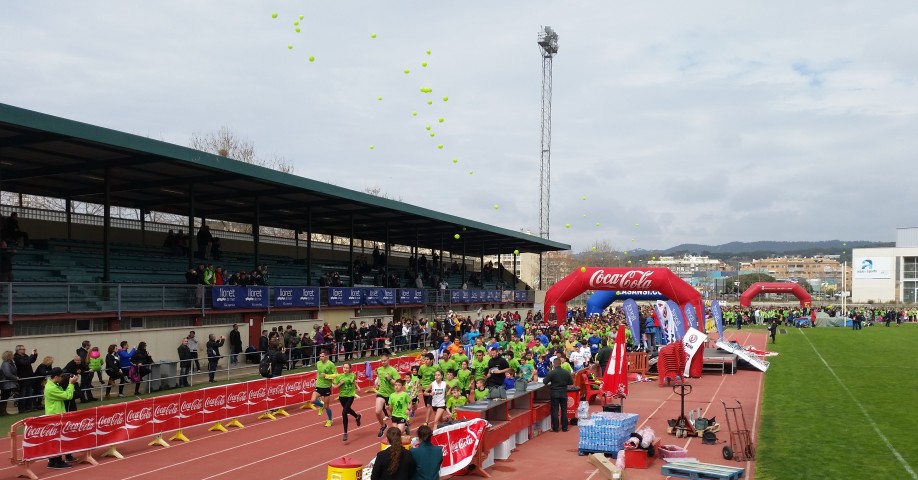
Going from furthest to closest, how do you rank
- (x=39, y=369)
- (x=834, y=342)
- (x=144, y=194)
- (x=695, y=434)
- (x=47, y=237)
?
(x=834, y=342)
(x=144, y=194)
(x=47, y=237)
(x=39, y=369)
(x=695, y=434)

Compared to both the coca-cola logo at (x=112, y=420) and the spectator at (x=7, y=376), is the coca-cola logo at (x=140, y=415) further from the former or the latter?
the spectator at (x=7, y=376)

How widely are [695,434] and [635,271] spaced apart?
13.5 m

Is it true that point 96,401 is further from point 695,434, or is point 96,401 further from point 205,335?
point 695,434

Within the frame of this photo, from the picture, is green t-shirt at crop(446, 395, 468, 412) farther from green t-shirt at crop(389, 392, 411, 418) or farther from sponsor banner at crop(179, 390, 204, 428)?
sponsor banner at crop(179, 390, 204, 428)

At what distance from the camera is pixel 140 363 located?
21531 mm

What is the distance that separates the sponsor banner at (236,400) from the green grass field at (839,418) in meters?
11.2

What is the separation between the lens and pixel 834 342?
4688 cm

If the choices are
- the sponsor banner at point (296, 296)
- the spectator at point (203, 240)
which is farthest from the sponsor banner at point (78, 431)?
the spectator at point (203, 240)

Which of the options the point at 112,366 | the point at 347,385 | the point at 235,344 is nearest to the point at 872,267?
the point at 235,344

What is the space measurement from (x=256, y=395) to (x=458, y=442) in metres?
7.62

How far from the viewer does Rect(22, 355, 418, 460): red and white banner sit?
13.4 meters

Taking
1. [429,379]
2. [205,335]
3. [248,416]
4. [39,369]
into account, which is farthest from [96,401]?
[429,379]

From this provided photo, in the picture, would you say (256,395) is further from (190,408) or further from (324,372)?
(324,372)

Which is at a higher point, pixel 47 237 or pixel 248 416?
pixel 47 237
